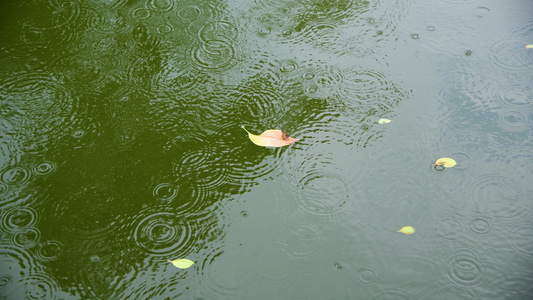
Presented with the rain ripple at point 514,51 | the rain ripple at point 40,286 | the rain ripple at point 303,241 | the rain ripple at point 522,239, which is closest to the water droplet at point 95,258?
the rain ripple at point 40,286

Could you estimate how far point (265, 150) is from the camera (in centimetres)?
193

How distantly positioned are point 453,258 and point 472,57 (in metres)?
0.94

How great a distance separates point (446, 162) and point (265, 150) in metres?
0.63

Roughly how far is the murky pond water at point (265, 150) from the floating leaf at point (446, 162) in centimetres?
4

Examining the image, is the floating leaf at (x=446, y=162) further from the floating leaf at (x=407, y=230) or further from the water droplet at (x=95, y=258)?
the water droplet at (x=95, y=258)

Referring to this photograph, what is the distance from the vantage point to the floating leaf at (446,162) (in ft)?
6.17

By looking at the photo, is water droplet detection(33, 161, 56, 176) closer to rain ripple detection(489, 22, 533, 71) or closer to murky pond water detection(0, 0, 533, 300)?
murky pond water detection(0, 0, 533, 300)

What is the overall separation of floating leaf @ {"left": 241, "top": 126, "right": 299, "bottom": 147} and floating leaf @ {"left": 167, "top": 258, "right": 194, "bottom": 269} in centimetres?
50

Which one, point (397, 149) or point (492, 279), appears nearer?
point (492, 279)

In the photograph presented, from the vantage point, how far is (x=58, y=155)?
6.39ft

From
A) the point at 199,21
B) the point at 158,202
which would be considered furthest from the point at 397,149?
the point at 199,21

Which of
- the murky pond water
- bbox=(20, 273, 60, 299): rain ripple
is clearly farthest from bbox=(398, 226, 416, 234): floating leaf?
bbox=(20, 273, 60, 299): rain ripple

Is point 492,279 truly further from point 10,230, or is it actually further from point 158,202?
point 10,230

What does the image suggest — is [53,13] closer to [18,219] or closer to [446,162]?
[18,219]
